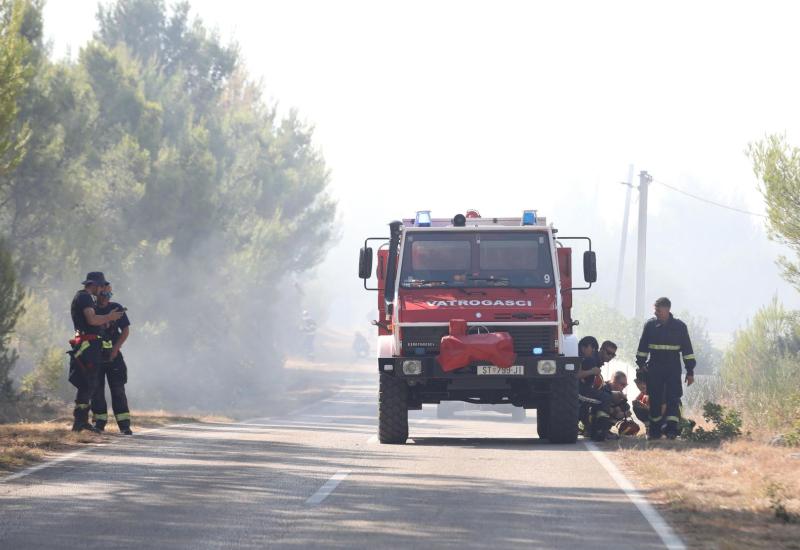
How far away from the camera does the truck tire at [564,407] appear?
17062 millimetres

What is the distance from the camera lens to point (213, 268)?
50375mm

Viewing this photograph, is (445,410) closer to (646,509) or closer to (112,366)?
(112,366)

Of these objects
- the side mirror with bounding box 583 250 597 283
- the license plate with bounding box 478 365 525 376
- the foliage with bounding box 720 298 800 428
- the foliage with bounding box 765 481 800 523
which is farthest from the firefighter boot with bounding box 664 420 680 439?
the foliage with bounding box 765 481 800 523

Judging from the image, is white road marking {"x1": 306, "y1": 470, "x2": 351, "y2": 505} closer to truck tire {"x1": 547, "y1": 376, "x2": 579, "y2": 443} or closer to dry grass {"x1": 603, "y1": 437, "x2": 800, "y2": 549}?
dry grass {"x1": 603, "y1": 437, "x2": 800, "y2": 549}

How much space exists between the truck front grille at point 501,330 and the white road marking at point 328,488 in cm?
371

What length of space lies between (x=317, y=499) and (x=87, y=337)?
640 centimetres

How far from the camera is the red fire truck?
1669 cm

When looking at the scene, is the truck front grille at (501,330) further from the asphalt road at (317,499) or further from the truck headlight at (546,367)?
the asphalt road at (317,499)

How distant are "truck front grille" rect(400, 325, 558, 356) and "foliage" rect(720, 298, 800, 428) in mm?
5813

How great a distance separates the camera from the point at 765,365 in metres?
25.4

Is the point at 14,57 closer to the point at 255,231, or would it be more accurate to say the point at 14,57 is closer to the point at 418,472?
the point at 418,472

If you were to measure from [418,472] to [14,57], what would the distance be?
1178 cm

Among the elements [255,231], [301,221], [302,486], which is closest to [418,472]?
[302,486]

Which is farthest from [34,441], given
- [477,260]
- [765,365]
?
[765,365]
